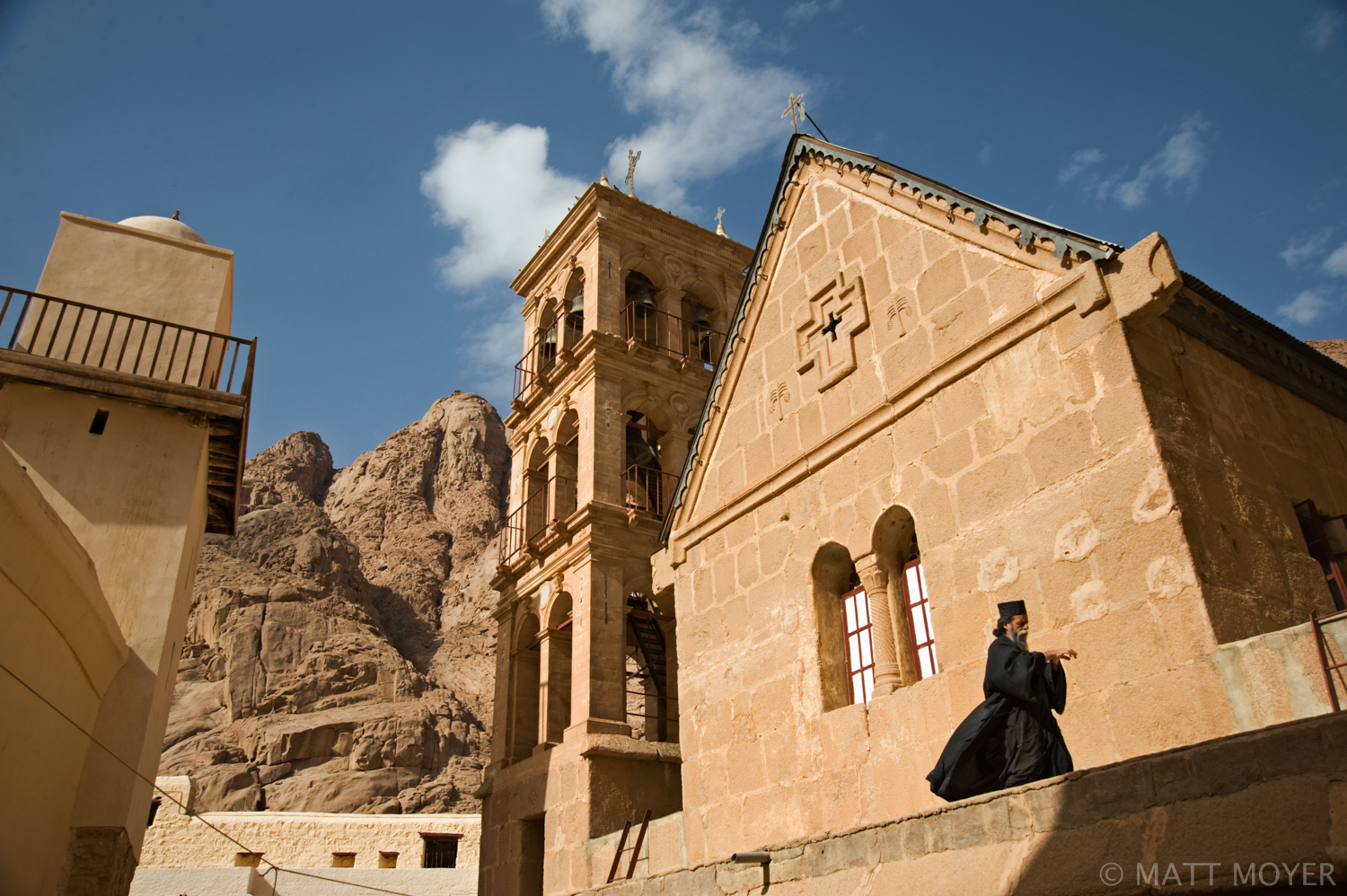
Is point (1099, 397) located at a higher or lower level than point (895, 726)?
higher

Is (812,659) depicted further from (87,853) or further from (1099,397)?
(87,853)

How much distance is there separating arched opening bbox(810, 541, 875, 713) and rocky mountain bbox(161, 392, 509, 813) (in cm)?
3226

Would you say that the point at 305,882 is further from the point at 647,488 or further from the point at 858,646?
the point at 858,646

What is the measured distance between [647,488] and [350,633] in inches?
1296

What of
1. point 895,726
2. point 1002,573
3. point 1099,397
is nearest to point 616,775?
point 895,726

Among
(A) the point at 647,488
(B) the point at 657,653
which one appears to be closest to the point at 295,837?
(B) the point at 657,653

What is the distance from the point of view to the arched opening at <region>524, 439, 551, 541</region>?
21.9 m

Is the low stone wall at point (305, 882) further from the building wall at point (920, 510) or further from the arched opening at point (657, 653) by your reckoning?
the building wall at point (920, 510)

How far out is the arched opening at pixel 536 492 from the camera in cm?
2186

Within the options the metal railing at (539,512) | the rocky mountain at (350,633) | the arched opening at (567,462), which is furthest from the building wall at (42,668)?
the rocky mountain at (350,633)

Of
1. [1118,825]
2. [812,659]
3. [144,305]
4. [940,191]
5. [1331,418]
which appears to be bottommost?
[1118,825]

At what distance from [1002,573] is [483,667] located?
49.5m

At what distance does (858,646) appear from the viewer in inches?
366

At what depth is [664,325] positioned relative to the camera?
23.4 meters
